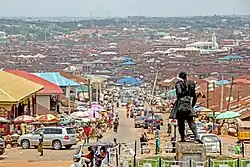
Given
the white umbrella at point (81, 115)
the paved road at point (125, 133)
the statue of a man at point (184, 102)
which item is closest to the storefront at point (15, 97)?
the white umbrella at point (81, 115)

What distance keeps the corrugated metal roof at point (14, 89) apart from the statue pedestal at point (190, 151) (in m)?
17.4

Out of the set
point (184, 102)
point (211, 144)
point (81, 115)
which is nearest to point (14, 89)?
point (81, 115)

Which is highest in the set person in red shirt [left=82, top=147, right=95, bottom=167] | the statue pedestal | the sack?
the sack

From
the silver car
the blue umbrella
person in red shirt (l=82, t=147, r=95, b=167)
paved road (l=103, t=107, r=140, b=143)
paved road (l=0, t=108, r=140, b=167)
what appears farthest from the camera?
the blue umbrella

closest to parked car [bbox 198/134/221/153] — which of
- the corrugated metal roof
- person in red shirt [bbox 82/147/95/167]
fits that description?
person in red shirt [bbox 82/147/95/167]

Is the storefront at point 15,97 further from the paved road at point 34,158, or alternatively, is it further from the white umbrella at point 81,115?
the paved road at point 34,158

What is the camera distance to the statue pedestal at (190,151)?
730 inches

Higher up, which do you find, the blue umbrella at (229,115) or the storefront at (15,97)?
the storefront at (15,97)

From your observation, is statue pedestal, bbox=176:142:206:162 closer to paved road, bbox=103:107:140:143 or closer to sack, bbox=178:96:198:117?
sack, bbox=178:96:198:117

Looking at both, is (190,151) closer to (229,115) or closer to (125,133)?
(125,133)

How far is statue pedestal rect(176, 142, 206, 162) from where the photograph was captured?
60.8 feet

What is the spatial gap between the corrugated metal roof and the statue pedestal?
1740cm

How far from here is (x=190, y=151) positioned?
730 inches

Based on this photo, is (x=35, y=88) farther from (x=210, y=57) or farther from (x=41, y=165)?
(x=210, y=57)
